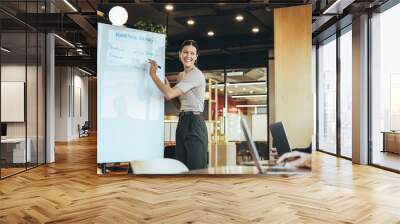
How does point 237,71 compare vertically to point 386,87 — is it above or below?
above

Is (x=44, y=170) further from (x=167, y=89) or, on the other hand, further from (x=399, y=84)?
(x=399, y=84)

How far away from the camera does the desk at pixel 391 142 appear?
7.33 meters

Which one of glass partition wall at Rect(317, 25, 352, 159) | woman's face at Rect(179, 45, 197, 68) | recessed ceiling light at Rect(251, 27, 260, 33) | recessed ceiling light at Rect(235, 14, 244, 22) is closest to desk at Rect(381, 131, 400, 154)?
glass partition wall at Rect(317, 25, 352, 159)

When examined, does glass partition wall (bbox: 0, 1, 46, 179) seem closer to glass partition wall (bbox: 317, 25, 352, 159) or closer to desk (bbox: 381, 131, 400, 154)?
glass partition wall (bbox: 317, 25, 352, 159)

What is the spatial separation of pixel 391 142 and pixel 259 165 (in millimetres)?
3496

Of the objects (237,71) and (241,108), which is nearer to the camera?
(241,108)

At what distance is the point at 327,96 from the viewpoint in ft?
32.3

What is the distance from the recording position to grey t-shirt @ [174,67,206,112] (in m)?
5.54

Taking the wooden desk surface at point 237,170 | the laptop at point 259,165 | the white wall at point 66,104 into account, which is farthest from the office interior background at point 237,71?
the white wall at point 66,104

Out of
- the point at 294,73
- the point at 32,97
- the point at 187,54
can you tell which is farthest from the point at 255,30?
the point at 32,97

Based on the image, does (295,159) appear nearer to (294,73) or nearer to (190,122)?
(294,73)

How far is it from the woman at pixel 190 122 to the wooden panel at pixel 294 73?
3.90 feet

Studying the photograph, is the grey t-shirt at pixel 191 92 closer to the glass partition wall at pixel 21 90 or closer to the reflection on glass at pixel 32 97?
the glass partition wall at pixel 21 90

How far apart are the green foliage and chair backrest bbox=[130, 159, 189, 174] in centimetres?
Result: 199
